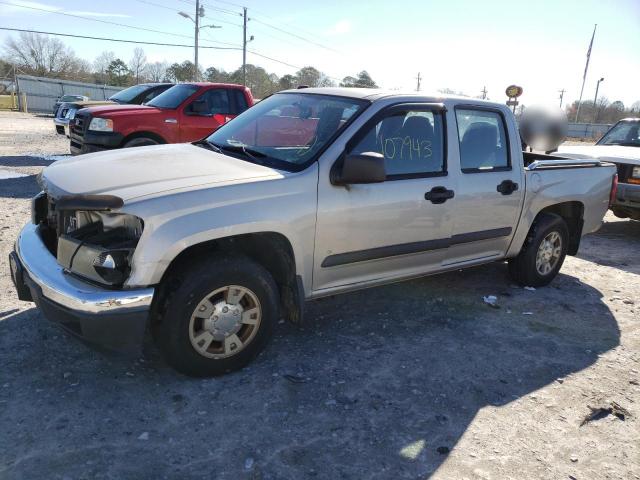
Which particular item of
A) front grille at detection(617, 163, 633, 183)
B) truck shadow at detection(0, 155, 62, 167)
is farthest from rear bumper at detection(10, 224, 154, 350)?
truck shadow at detection(0, 155, 62, 167)

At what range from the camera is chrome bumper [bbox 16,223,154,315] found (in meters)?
2.69

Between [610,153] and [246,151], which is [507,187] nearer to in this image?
[246,151]

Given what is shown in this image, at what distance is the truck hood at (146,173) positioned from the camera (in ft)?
9.68

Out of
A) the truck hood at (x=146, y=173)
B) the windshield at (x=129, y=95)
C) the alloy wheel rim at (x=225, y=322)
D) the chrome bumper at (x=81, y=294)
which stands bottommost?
the alloy wheel rim at (x=225, y=322)

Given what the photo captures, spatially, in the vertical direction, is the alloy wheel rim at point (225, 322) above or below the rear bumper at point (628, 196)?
below

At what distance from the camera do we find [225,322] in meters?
3.15

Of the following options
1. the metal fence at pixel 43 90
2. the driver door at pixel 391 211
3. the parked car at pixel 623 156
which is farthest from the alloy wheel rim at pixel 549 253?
the metal fence at pixel 43 90

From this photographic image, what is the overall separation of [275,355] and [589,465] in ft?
6.45

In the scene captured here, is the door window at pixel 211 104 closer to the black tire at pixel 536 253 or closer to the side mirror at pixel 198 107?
the side mirror at pixel 198 107

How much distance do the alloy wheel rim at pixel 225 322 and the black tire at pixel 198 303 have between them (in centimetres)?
2

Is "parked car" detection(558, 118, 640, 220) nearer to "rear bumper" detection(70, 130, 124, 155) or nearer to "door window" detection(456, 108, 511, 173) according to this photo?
"door window" detection(456, 108, 511, 173)

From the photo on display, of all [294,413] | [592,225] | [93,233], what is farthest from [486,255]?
[93,233]

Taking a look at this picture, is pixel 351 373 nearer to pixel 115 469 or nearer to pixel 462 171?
pixel 115 469

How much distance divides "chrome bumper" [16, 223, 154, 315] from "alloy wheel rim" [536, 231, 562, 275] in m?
3.92
